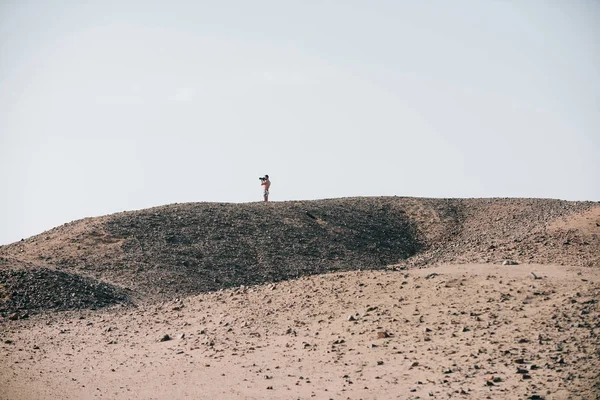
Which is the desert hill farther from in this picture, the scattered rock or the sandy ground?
the scattered rock

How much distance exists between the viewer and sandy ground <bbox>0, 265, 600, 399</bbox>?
1076 cm

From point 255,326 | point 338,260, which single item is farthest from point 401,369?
point 338,260

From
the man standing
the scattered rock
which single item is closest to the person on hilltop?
the man standing

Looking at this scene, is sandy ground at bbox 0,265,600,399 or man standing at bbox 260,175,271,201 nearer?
sandy ground at bbox 0,265,600,399

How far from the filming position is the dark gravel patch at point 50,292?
1759 cm

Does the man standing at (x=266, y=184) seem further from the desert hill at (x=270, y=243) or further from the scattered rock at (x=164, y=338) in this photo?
the scattered rock at (x=164, y=338)

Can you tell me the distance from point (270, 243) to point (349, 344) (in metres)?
12.4

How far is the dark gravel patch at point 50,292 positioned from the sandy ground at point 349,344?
Result: 5.08ft

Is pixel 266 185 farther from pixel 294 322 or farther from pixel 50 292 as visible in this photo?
pixel 294 322

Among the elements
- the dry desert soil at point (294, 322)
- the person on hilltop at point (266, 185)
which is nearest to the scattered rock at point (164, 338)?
the dry desert soil at point (294, 322)

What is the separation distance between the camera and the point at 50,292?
18.2 meters

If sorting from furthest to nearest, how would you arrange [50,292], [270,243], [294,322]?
[270,243] → [50,292] → [294,322]

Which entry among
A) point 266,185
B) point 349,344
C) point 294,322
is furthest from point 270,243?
point 349,344

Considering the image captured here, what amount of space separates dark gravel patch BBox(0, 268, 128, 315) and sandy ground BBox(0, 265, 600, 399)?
5.08ft
